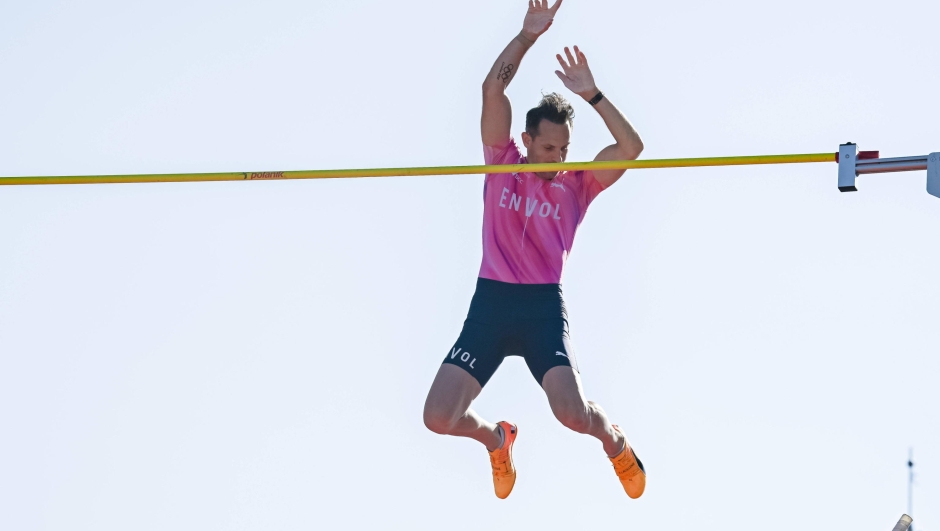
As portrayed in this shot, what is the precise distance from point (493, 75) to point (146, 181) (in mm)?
2552

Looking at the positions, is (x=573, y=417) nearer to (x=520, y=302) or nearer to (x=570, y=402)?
(x=570, y=402)

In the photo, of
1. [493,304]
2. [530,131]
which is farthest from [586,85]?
[493,304]

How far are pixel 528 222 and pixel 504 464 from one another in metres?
1.86

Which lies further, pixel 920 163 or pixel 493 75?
pixel 493 75

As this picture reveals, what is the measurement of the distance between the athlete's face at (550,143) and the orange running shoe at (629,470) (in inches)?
75.0

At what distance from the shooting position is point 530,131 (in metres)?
12.6

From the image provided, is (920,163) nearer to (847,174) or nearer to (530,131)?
(847,174)

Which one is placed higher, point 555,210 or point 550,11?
point 550,11

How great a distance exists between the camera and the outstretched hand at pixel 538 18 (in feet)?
41.1

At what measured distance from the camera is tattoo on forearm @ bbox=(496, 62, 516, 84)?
1238 centimetres

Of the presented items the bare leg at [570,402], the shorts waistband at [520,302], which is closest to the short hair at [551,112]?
the shorts waistband at [520,302]

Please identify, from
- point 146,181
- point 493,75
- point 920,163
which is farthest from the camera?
point 146,181

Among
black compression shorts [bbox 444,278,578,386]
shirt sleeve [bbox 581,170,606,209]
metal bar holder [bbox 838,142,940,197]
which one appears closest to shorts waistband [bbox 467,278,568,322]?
black compression shorts [bbox 444,278,578,386]

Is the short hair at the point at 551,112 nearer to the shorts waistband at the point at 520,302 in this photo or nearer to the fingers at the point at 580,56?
the fingers at the point at 580,56
